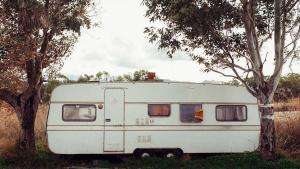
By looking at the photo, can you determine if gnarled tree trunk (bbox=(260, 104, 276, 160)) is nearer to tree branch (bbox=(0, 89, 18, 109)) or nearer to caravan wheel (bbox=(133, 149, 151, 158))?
caravan wheel (bbox=(133, 149, 151, 158))

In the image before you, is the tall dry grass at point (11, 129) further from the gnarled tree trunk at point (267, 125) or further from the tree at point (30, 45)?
the gnarled tree trunk at point (267, 125)

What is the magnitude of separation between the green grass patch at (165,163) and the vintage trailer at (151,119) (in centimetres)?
49

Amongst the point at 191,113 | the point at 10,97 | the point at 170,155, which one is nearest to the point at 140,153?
the point at 170,155

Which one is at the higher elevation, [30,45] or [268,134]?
[30,45]

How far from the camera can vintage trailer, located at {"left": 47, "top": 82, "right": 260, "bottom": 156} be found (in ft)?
61.3

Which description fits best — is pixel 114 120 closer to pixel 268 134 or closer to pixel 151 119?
pixel 151 119

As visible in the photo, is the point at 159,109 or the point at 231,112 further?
the point at 231,112

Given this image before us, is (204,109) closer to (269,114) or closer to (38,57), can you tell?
(269,114)

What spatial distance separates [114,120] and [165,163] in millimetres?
2532

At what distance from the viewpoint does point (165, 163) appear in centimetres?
1762

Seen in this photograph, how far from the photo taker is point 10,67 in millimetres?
18562

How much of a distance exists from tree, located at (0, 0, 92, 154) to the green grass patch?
42.0 inches

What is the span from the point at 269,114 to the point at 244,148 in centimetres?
199

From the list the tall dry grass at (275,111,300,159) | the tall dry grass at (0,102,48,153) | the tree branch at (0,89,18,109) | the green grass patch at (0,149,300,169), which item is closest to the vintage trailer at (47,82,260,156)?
the green grass patch at (0,149,300,169)
